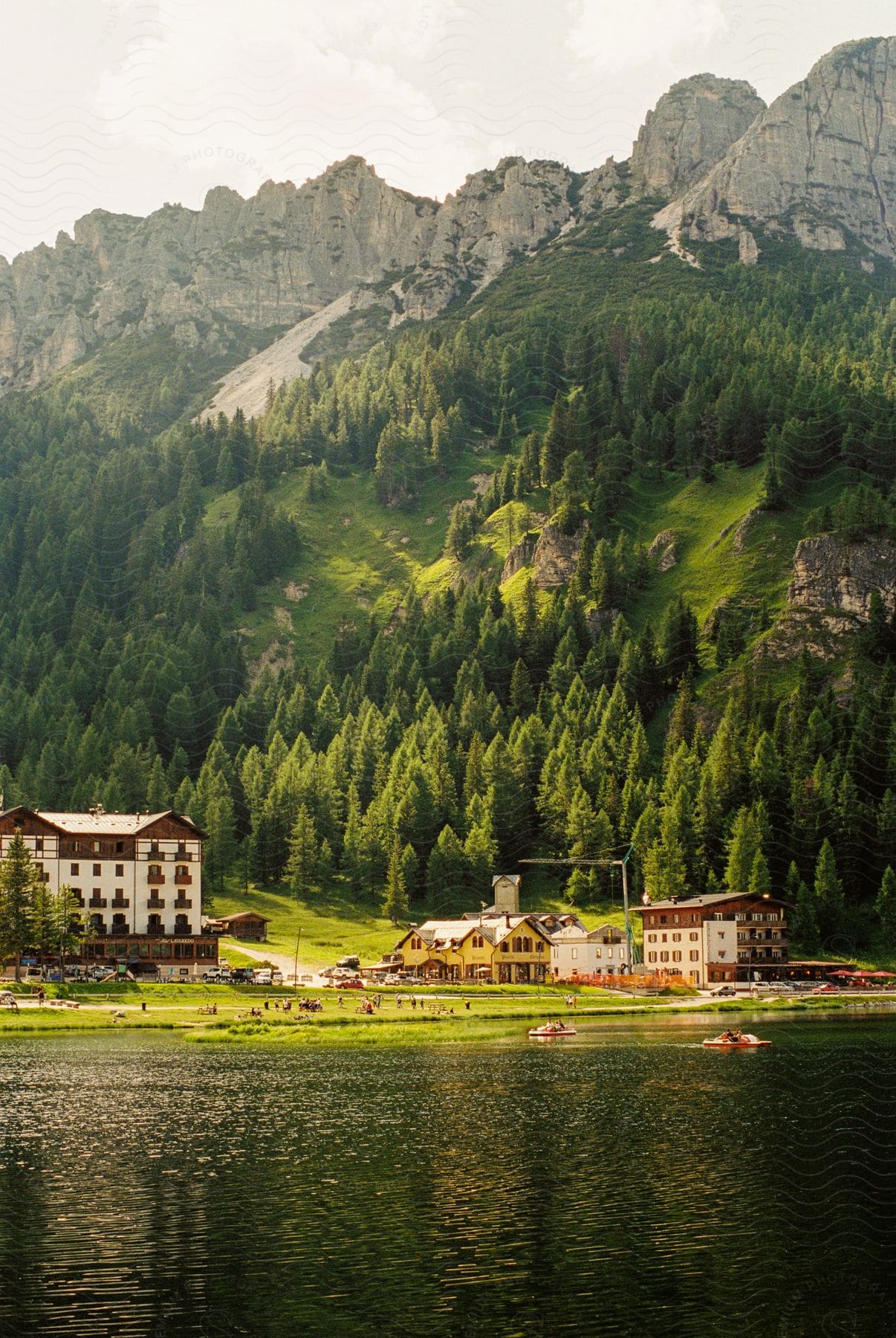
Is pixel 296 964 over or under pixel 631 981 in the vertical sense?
over

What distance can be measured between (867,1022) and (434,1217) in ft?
264

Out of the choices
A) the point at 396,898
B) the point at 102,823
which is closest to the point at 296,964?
the point at 102,823

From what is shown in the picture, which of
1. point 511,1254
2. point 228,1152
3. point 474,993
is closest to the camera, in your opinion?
point 511,1254

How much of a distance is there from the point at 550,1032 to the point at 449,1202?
65867 mm

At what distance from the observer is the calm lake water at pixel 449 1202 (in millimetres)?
36094

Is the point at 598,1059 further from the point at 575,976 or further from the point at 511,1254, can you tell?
the point at 575,976

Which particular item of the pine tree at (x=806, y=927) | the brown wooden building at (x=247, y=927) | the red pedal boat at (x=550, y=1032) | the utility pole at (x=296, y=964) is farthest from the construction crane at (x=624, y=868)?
the red pedal boat at (x=550, y=1032)

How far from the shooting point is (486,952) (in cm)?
17200

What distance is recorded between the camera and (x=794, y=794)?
188m

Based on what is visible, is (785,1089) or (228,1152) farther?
(785,1089)

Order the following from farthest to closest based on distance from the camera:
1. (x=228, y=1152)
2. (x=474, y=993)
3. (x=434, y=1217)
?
(x=474, y=993) < (x=228, y=1152) < (x=434, y=1217)

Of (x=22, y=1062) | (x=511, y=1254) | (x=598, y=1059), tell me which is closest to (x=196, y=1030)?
(x=22, y=1062)

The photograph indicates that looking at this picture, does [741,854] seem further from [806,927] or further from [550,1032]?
[550,1032]

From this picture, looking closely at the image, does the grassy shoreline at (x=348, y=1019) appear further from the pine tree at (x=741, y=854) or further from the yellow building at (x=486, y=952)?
the pine tree at (x=741, y=854)
